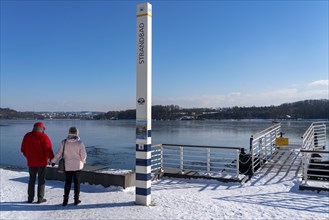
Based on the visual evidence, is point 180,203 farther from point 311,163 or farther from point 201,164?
point 201,164

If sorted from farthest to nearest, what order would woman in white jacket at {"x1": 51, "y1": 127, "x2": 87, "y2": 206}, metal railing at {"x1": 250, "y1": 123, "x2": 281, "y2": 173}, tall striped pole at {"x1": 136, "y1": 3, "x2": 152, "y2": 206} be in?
metal railing at {"x1": 250, "y1": 123, "x2": 281, "y2": 173} → tall striped pole at {"x1": 136, "y1": 3, "x2": 152, "y2": 206} → woman in white jacket at {"x1": 51, "y1": 127, "x2": 87, "y2": 206}

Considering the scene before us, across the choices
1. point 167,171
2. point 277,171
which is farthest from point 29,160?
point 277,171

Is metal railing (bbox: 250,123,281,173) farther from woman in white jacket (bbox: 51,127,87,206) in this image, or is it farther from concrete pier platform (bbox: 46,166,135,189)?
woman in white jacket (bbox: 51,127,87,206)

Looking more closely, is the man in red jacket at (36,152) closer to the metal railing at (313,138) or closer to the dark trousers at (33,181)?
the dark trousers at (33,181)

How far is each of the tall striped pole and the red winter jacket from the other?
71.3 inches

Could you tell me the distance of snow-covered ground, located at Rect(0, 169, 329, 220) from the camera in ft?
17.3

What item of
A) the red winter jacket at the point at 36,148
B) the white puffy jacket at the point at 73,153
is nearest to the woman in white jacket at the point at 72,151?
the white puffy jacket at the point at 73,153

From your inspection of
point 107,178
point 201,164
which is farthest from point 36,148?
point 201,164

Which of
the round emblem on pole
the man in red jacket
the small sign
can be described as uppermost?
the round emblem on pole

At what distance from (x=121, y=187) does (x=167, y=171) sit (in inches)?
116

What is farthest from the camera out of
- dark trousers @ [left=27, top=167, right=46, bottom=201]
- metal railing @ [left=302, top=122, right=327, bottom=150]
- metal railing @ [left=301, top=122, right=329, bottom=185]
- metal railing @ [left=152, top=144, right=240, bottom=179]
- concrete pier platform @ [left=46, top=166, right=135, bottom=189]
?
metal railing @ [left=302, top=122, right=327, bottom=150]

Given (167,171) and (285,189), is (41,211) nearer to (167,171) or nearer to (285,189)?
(167,171)

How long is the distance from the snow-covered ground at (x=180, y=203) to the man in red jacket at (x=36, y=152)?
0.36 metres

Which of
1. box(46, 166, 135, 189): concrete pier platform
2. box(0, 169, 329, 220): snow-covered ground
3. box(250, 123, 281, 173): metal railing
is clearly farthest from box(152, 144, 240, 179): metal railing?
box(46, 166, 135, 189): concrete pier platform
